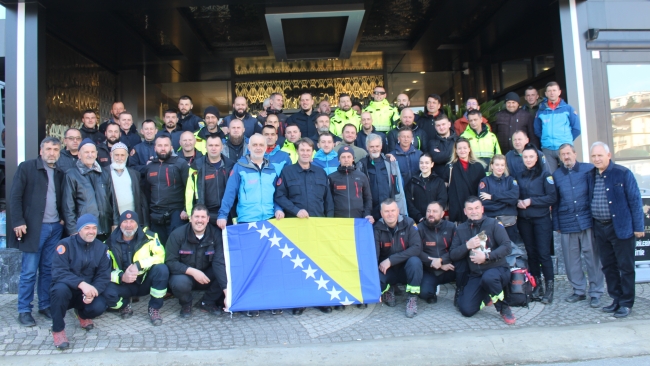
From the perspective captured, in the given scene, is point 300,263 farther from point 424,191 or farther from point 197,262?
point 424,191

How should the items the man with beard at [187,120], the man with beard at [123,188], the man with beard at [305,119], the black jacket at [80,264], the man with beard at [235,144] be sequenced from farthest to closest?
the man with beard at [305,119] → the man with beard at [187,120] → the man with beard at [235,144] → the man with beard at [123,188] → the black jacket at [80,264]

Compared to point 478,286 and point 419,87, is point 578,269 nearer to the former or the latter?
point 478,286

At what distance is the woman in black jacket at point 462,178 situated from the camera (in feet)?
21.2

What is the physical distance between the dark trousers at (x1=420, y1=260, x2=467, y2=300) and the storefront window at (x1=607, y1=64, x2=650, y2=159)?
4517 millimetres

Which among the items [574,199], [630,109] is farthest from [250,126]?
[630,109]

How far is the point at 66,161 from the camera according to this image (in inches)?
247

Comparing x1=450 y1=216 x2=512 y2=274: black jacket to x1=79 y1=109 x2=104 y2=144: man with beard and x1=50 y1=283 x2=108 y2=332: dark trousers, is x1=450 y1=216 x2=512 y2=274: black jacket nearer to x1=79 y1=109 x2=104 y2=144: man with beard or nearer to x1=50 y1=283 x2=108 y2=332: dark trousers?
x1=50 y1=283 x2=108 y2=332: dark trousers

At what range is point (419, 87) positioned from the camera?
49.2 ft

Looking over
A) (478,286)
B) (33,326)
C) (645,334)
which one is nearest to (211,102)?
(33,326)

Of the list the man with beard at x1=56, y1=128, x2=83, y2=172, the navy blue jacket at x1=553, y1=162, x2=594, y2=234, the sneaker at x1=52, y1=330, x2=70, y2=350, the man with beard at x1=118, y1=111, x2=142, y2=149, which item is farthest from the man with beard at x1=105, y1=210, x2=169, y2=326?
the navy blue jacket at x1=553, y1=162, x2=594, y2=234

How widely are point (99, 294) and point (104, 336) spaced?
0.44m

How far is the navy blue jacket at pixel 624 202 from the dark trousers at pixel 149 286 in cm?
513

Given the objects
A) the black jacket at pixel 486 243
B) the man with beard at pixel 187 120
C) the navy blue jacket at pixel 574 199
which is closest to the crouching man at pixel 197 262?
the black jacket at pixel 486 243

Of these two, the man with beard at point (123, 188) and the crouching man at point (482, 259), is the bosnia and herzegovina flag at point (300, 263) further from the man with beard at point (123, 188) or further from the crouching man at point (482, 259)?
the man with beard at point (123, 188)
